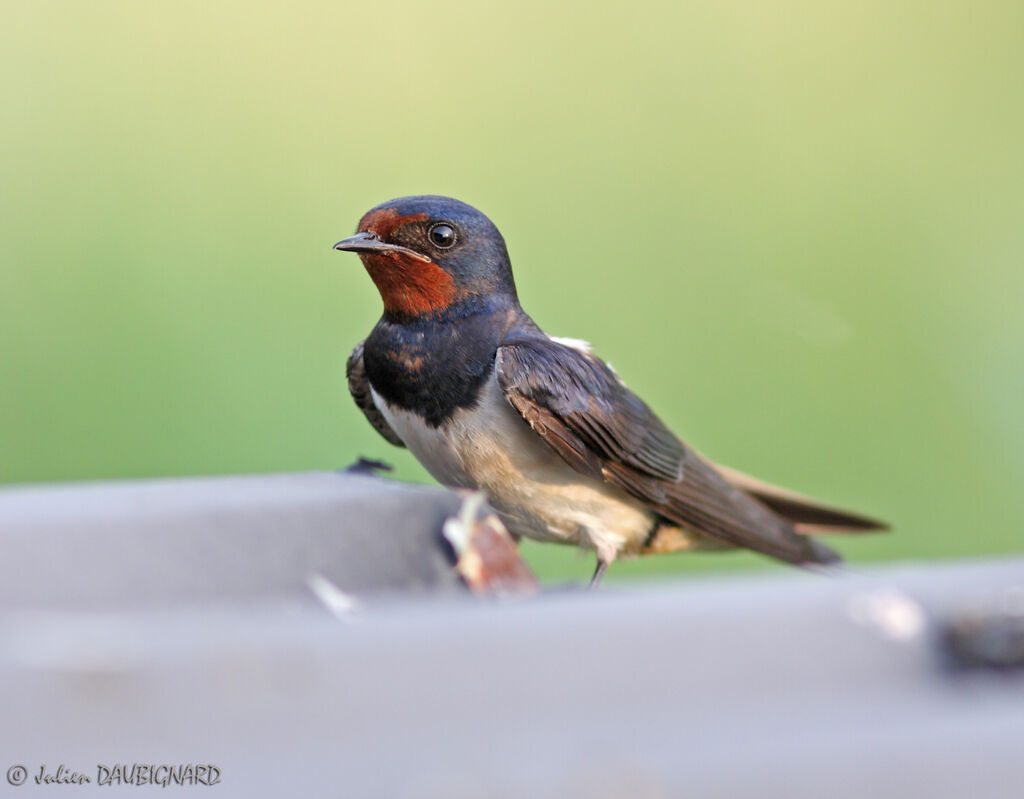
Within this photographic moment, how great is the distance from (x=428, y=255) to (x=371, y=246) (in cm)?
10

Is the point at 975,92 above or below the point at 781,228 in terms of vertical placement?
above

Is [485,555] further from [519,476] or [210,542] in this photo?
[519,476]

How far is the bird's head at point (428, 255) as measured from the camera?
209 centimetres

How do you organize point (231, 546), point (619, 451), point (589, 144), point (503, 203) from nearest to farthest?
1. point (231, 546)
2. point (619, 451)
3. point (503, 203)
4. point (589, 144)

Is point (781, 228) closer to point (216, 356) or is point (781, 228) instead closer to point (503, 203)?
point (503, 203)

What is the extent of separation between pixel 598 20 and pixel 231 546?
341 cm

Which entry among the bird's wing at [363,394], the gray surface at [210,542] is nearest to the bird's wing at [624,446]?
the bird's wing at [363,394]

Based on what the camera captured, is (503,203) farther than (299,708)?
Yes

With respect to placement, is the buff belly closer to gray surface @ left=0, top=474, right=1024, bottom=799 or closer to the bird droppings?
the bird droppings

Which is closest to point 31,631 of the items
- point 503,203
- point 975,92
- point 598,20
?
point 503,203

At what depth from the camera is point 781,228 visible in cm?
370

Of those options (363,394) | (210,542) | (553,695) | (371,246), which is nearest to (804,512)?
(363,394)

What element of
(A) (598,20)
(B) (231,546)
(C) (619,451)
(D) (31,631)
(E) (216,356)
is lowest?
(E) (216,356)

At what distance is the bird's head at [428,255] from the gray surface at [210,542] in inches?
41.9
